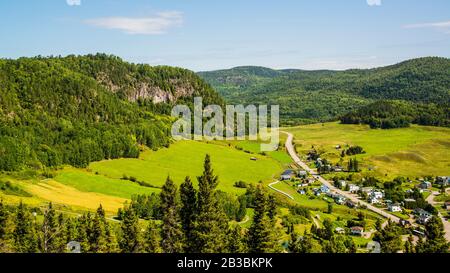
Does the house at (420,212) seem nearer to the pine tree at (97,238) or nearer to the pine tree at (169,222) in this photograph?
the pine tree at (169,222)

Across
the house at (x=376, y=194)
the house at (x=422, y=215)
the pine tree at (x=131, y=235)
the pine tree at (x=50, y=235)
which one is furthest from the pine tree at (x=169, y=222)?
the house at (x=376, y=194)

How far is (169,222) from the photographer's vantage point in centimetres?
5112

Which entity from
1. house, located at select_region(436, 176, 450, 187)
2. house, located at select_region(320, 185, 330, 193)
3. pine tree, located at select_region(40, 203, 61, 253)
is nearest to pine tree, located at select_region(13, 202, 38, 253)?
pine tree, located at select_region(40, 203, 61, 253)

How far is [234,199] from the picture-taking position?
12581 cm

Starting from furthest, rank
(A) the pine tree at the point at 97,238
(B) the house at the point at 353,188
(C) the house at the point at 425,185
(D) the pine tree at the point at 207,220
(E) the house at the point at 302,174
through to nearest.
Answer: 1. (E) the house at the point at 302,174
2. (C) the house at the point at 425,185
3. (B) the house at the point at 353,188
4. (A) the pine tree at the point at 97,238
5. (D) the pine tree at the point at 207,220

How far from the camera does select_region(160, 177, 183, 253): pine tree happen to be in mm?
50688

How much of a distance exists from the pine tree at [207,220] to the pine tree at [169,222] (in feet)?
13.0

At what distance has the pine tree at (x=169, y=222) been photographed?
50688 millimetres

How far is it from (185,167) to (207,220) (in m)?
124

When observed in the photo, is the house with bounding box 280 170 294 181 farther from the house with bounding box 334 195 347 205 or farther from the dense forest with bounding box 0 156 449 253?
the dense forest with bounding box 0 156 449 253

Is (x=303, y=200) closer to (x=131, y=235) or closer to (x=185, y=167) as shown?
(x=185, y=167)
